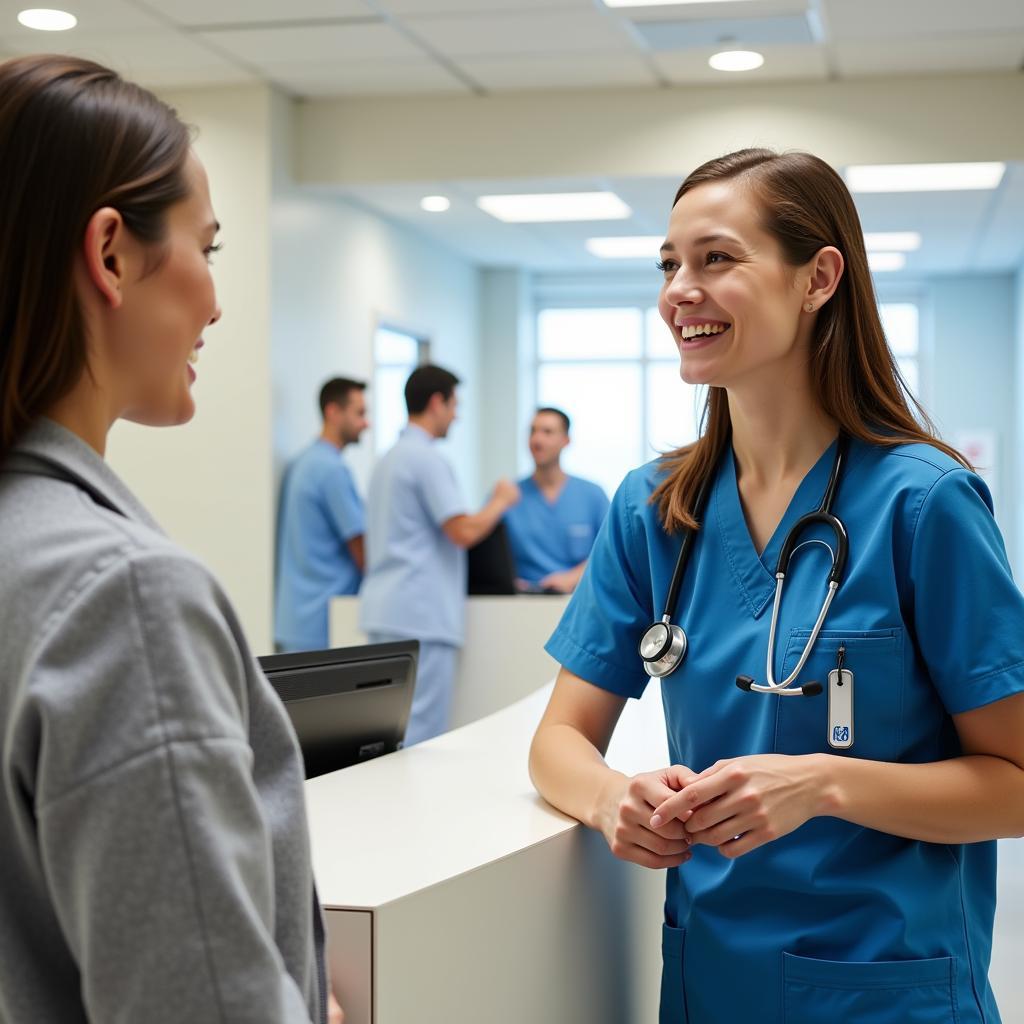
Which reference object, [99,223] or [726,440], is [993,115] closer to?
[726,440]

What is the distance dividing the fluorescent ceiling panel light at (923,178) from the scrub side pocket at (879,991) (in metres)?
4.37

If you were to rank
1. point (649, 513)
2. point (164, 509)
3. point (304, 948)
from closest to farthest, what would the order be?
point (304, 948)
point (649, 513)
point (164, 509)

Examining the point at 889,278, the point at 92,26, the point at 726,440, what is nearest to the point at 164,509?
the point at 92,26

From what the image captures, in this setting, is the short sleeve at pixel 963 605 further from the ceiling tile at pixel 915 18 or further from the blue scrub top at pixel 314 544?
the blue scrub top at pixel 314 544

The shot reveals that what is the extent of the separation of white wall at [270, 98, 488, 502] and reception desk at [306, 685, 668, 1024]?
3.56m

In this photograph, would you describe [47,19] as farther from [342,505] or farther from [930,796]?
[930,796]

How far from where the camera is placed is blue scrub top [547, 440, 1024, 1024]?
1.15 metres

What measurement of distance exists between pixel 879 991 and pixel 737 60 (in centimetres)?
391

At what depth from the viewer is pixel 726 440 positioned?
144 centimetres

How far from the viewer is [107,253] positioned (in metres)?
0.69

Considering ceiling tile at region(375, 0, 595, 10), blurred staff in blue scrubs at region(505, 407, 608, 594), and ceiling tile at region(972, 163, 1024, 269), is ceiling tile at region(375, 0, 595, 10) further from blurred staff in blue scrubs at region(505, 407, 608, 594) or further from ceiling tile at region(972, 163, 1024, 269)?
ceiling tile at region(972, 163, 1024, 269)

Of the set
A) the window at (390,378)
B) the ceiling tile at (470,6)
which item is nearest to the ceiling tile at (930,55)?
the ceiling tile at (470,6)

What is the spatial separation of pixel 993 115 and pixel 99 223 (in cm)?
457

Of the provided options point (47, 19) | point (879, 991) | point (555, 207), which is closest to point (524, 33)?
point (47, 19)
